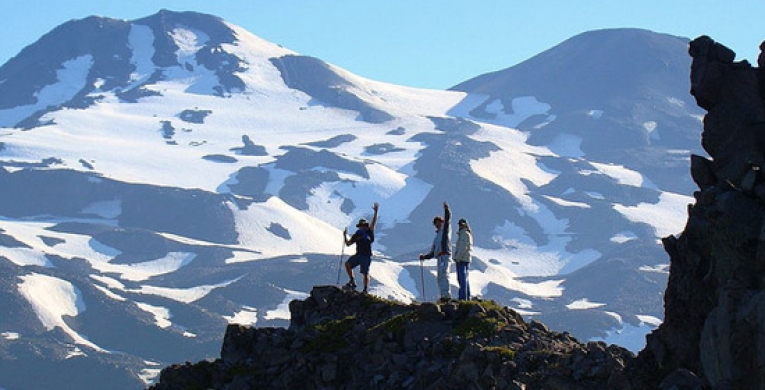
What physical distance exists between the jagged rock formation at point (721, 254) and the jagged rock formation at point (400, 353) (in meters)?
2.91

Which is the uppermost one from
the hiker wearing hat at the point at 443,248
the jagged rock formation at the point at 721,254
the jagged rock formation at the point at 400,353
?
the jagged rock formation at the point at 721,254

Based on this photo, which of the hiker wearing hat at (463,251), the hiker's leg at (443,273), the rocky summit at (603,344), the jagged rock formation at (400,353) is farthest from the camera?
the hiker's leg at (443,273)

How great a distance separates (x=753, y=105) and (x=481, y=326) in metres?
10.3

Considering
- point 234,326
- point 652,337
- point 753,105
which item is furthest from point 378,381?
point 753,105

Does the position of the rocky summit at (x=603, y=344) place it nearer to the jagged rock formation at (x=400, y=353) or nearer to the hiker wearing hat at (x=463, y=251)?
the jagged rock formation at (x=400, y=353)

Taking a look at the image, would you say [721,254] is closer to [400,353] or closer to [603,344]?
[603,344]

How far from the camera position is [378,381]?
3303cm

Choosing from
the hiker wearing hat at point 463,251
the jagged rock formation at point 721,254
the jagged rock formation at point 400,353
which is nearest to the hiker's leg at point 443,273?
the hiker wearing hat at point 463,251

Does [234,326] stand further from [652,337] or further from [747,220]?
[747,220]

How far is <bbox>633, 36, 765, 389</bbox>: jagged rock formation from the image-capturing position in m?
21.9

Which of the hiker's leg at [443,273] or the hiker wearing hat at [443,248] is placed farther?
the hiker's leg at [443,273]

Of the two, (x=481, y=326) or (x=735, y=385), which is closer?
(x=735, y=385)

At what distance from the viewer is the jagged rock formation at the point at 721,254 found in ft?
71.8

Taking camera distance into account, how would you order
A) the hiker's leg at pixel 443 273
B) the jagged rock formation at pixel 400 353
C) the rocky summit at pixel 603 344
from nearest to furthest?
the rocky summit at pixel 603 344 → the jagged rock formation at pixel 400 353 → the hiker's leg at pixel 443 273
